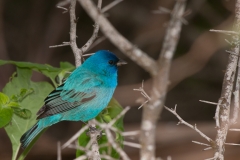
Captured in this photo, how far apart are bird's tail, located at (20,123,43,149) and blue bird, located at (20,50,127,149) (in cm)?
10

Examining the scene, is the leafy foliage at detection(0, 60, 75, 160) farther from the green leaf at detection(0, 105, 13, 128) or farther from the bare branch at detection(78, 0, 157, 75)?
the bare branch at detection(78, 0, 157, 75)

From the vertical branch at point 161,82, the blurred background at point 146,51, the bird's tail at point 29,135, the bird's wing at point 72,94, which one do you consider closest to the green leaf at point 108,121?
the bird's wing at point 72,94

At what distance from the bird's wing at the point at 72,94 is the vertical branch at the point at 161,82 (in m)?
2.40

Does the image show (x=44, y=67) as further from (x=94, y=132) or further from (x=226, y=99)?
(x=226, y=99)

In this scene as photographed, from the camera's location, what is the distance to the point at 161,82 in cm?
187

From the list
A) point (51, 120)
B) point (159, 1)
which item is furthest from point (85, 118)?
point (159, 1)

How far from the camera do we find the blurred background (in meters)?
7.07

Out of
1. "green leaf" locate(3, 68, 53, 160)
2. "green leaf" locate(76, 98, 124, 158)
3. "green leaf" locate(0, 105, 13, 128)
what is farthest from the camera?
"green leaf" locate(3, 68, 53, 160)

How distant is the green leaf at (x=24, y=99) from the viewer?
378 centimetres

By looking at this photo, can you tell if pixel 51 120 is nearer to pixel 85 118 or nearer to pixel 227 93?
pixel 85 118

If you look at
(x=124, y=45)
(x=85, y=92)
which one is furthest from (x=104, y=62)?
(x=124, y=45)

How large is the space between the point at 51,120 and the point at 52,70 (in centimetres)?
70

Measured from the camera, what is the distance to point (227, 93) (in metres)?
3.00

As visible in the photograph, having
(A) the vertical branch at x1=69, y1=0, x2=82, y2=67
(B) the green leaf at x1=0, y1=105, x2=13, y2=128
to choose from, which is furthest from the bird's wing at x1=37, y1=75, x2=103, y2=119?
(B) the green leaf at x1=0, y1=105, x2=13, y2=128
